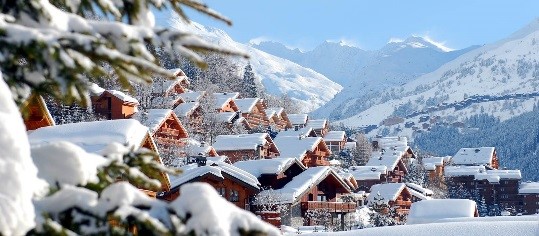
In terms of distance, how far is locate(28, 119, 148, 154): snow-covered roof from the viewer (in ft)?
62.4

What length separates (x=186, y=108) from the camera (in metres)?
58.3

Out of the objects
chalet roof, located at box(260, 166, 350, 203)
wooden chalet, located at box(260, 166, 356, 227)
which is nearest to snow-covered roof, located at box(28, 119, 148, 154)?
wooden chalet, located at box(260, 166, 356, 227)

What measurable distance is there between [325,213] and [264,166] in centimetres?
500

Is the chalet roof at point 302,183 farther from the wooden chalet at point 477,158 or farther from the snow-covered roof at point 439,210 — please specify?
the wooden chalet at point 477,158

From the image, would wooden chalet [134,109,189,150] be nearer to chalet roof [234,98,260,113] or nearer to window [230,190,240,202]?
window [230,190,240,202]

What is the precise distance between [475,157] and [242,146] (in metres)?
76.4

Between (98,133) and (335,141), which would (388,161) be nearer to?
(335,141)

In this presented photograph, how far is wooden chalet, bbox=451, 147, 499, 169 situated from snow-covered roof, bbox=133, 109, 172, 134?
81.4 metres

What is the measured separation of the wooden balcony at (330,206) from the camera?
42.1 meters

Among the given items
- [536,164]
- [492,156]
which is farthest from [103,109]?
[536,164]

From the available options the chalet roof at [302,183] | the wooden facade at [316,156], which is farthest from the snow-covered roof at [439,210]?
the wooden facade at [316,156]

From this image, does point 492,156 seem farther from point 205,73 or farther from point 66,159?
point 66,159

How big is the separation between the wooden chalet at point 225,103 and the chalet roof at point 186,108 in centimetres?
795

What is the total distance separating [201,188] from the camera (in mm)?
2783
